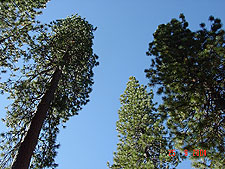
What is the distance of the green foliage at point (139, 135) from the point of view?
38.3ft

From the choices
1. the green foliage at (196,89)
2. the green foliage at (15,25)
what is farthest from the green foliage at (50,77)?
the green foliage at (196,89)

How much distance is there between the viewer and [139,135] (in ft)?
45.2

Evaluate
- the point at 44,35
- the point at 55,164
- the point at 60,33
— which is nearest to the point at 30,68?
the point at 44,35

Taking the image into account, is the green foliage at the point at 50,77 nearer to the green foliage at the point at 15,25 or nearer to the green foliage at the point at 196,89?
the green foliage at the point at 15,25

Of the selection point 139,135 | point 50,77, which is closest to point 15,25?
point 50,77

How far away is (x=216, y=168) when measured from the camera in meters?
A: 5.52

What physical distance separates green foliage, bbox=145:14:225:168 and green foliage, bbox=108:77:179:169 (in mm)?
4269

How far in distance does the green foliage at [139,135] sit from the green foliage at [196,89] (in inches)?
168

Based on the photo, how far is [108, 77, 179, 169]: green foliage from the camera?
11.7 meters

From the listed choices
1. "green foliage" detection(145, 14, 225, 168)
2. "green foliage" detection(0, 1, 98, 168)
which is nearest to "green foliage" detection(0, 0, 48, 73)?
"green foliage" detection(0, 1, 98, 168)

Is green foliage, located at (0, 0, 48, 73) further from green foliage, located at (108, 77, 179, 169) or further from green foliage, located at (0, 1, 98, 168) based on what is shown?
green foliage, located at (108, 77, 179, 169)

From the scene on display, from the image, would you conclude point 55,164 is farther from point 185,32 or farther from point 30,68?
point 185,32

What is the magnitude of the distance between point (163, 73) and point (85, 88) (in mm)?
5984

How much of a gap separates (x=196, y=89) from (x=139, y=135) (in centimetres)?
875
